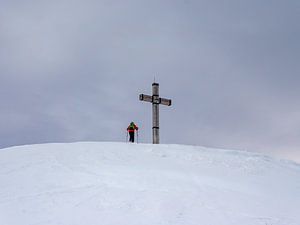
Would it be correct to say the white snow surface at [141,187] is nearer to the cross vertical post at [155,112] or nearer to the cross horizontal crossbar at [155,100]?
the cross vertical post at [155,112]

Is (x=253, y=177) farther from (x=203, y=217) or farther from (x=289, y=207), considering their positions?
(x=203, y=217)

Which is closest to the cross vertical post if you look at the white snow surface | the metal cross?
the metal cross

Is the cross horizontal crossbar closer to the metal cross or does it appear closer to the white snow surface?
the metal cross

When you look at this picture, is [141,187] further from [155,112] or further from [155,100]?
[155,100]

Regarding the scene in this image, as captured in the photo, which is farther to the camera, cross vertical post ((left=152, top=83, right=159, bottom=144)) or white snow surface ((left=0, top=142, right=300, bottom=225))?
cross vertical post ((left=152, top=83, right=159, bottom=144))

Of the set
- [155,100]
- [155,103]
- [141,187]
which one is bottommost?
[141,187]

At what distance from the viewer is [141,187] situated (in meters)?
11.2

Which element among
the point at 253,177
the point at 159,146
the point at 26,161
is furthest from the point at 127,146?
the point at 253,177

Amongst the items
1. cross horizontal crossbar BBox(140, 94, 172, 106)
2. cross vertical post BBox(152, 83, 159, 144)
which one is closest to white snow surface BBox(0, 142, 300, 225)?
cross vertical post BBox(152, 83, 159, 144)

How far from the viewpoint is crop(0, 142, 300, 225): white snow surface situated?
30.6ft

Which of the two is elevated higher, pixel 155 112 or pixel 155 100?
pixel 155 100

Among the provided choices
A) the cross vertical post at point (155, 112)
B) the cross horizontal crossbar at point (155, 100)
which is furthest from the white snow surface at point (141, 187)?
the cross horizontal crossbar at point (155, 100)

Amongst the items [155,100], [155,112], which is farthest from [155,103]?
[155,112]

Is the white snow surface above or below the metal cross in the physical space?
→ below
